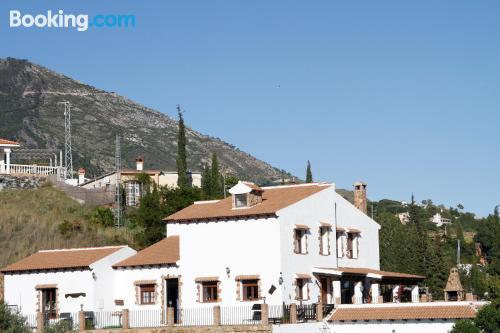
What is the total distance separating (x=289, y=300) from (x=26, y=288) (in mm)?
15969

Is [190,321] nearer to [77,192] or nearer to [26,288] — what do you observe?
[26,288]

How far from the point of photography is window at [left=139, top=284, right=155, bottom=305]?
53200mm

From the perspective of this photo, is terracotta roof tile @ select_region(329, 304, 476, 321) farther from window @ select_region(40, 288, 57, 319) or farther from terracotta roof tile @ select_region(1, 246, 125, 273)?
window @ select_region(40, 288, 57, 319)

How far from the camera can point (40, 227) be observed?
71.9 metres

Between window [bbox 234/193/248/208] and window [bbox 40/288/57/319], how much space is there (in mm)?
11481

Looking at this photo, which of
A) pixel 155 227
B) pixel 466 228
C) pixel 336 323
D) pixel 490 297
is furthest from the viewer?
pixel 466 228

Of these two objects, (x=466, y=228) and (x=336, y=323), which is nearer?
(x=336, y=323)

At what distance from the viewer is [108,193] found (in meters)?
85.8

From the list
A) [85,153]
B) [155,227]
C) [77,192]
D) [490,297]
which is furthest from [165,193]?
[85,153]

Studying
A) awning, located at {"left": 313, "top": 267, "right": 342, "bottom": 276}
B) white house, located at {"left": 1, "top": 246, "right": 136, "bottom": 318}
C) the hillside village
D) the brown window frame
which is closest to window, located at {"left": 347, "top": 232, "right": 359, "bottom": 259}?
the hillside village

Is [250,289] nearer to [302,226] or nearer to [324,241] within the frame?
[302,226]

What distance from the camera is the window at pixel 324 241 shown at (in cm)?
5397

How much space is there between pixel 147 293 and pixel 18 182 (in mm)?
35553

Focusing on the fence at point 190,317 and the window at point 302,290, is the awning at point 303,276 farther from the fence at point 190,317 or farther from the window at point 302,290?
the fence at point 190,317
